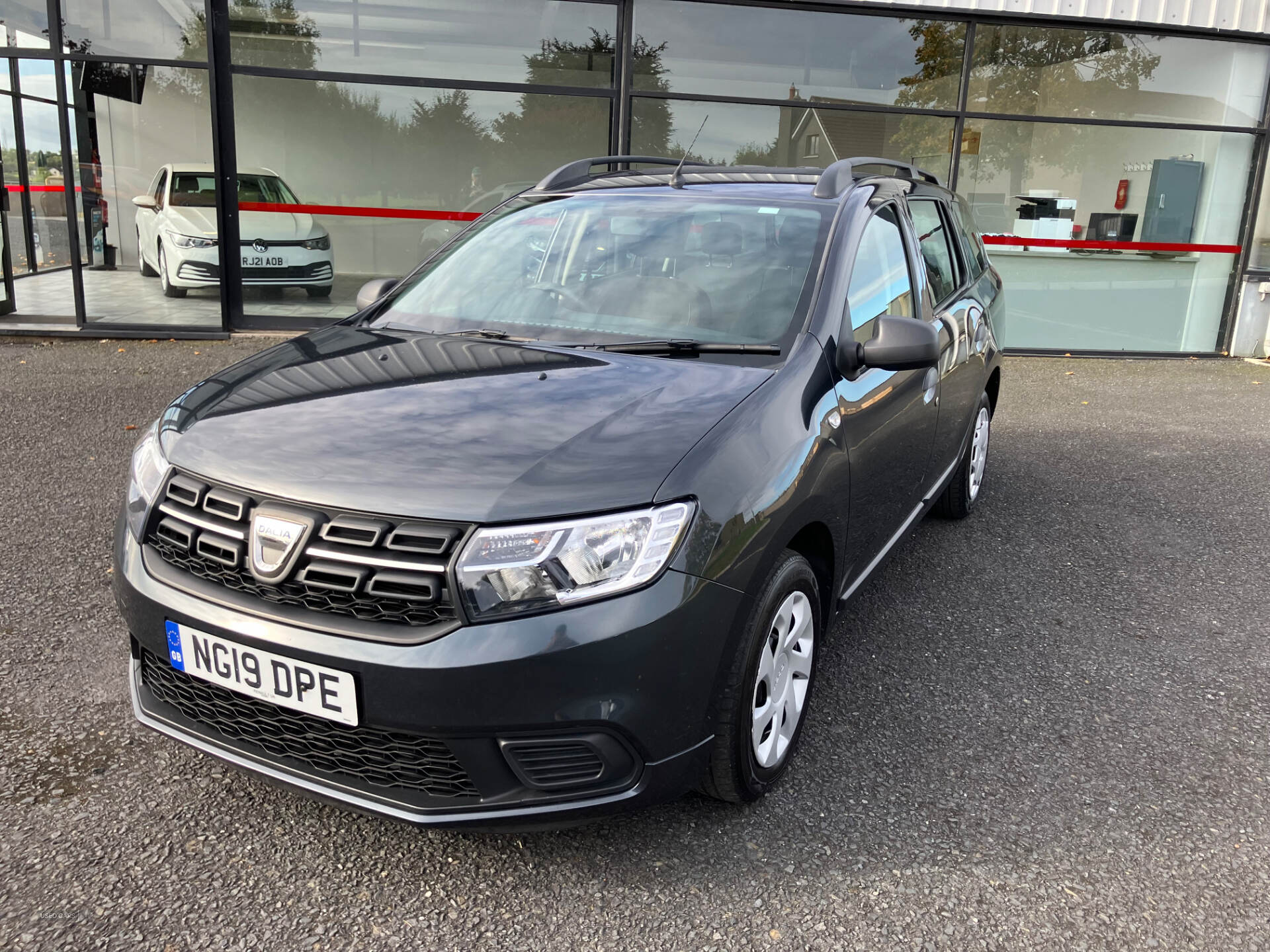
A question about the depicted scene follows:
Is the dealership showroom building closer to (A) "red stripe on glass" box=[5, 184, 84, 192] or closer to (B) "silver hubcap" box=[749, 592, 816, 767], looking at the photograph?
(A) "red stripe on glass" box=[5, 184, 84, 192]

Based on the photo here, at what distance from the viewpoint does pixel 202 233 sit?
9.77m

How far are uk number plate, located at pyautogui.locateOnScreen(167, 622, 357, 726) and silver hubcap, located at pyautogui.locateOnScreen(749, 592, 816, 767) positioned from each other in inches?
37.7

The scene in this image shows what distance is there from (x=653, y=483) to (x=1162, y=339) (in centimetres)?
1087

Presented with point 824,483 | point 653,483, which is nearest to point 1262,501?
point 824,483

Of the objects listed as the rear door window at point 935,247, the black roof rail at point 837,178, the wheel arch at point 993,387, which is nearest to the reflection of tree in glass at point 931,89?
the wheel arch at point 993,387

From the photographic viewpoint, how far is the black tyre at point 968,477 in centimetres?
495

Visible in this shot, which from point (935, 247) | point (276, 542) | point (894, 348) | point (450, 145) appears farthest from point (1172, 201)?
Result: point (276, 542)

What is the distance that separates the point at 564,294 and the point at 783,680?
57.8 inches

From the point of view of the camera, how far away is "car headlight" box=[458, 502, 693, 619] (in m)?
2.04

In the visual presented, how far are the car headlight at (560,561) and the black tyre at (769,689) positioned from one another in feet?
1.23

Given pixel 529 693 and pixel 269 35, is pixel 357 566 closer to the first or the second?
pixel 529 693

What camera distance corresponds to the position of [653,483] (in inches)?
85.1

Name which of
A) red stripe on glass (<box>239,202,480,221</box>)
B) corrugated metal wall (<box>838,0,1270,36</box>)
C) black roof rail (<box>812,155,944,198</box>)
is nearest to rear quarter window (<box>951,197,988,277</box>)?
black roof rail (<box>812,155,944,198</box>)

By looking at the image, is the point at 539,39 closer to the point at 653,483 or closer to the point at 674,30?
the point at 674,30
